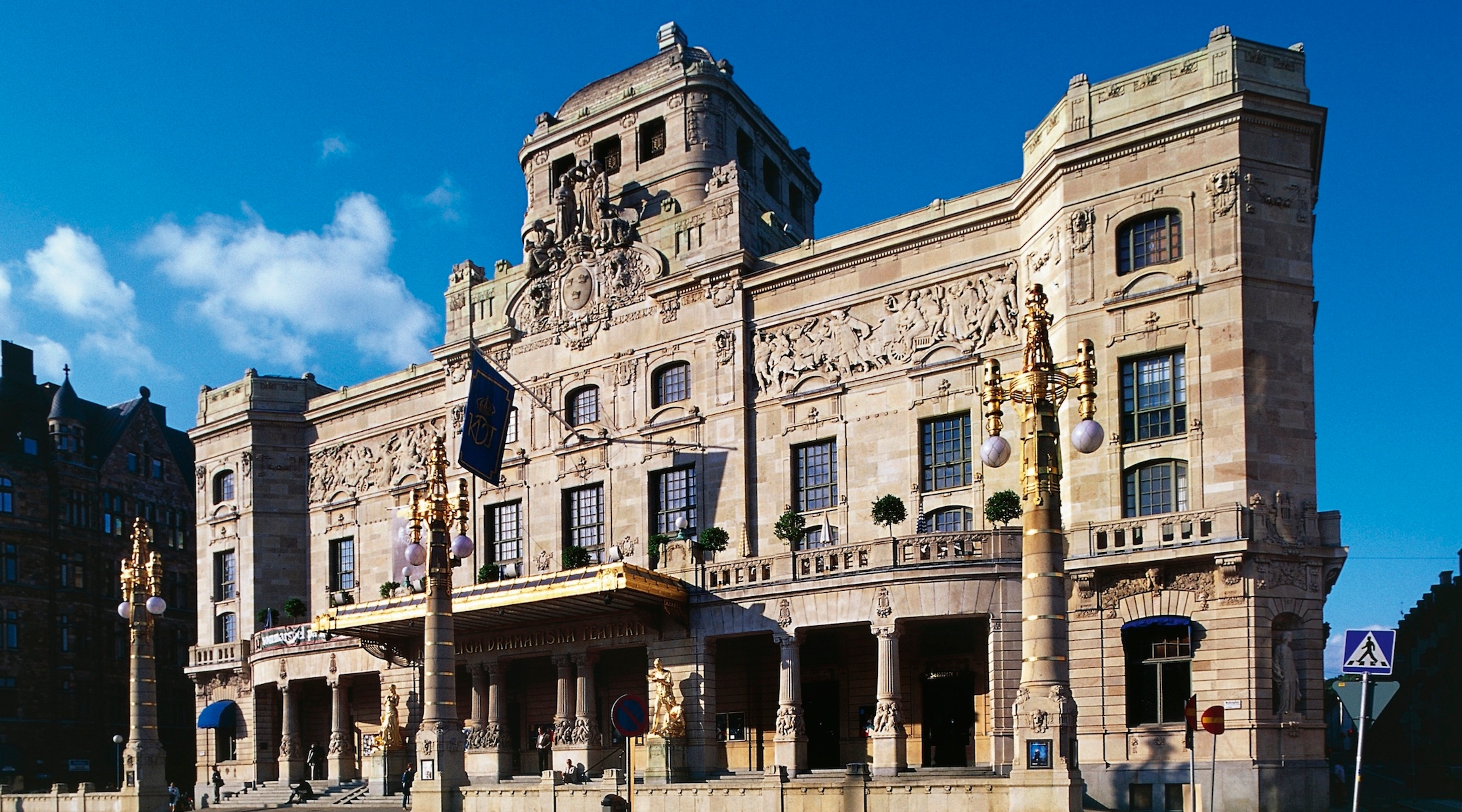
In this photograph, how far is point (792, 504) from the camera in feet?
138

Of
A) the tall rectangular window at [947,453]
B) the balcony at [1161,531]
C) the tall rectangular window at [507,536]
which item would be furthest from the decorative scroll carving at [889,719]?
the tall rectangular window at [507,536]

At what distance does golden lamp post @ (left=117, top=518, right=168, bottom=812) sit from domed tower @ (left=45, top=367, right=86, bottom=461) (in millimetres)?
33664

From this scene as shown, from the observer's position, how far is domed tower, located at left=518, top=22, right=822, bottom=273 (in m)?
45.5

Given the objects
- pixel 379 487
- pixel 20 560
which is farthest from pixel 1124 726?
pixel 20 560

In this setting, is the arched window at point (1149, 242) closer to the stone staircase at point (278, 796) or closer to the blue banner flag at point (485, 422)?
the blue banner flag at point (485, 422)

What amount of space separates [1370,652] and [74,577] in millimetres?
69815

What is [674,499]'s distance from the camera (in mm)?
44719

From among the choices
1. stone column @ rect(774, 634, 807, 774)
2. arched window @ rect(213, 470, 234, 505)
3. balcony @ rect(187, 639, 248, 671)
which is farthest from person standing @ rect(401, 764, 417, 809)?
arched window @ rect(213, 470, 234, 505)

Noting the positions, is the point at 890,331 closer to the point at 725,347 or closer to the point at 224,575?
the point at 725,347

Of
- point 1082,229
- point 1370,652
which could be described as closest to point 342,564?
point 1082,229

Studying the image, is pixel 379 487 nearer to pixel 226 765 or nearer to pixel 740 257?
pixel 226 765

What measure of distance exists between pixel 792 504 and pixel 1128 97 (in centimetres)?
1600

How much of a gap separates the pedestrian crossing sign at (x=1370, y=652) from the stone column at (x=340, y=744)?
1691 inches

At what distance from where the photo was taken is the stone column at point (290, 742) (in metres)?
52.2
